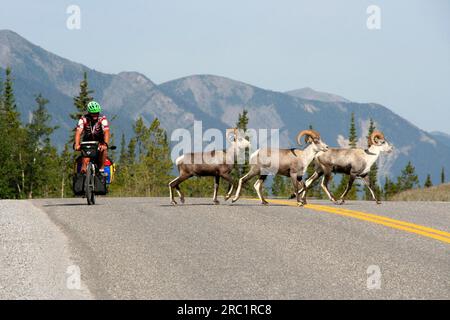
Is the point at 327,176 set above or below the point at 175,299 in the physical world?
above

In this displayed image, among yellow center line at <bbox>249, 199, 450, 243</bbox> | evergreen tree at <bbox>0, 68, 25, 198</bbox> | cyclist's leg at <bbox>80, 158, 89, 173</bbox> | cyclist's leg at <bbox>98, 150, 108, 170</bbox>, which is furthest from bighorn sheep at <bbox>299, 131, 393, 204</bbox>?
evergreen tree at <bbox>0, 68, 25, 198</bbox>

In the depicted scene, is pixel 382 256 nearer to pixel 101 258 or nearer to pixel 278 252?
pixel 278 252

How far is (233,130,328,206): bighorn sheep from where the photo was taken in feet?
58.1

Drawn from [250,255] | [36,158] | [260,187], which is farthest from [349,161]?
[36,158]

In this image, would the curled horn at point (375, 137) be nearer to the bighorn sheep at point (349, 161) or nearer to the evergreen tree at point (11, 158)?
the bighorn sheep at point (349, 161)

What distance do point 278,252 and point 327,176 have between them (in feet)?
34.0

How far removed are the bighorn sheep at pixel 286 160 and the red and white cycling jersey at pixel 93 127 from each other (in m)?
3.47

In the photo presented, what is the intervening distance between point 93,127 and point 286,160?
461cm

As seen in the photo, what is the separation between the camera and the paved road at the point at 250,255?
7.70 meters

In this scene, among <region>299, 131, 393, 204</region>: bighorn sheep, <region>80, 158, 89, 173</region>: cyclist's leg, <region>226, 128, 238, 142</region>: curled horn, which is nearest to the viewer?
<region>80, 158, 89, 173</region>: cyclist's leg

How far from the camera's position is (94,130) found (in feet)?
54.3

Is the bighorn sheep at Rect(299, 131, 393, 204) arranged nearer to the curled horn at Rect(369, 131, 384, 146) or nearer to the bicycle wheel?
the curled horn at Rect(369, 131, 384, 146)
